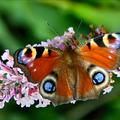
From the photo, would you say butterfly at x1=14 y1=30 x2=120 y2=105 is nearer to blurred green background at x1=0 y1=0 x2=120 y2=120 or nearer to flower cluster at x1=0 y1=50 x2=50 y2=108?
flower cluster at x1=0 y1=50 x2=50 y2=108

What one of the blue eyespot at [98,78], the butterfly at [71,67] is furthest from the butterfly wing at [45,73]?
the blue eyespot at [98,78]

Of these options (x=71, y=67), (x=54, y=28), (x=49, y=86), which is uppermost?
(x=54, y=28)

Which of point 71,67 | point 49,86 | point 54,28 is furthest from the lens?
point 54,28

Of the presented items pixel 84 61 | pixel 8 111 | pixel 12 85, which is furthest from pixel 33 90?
pixel 8 111

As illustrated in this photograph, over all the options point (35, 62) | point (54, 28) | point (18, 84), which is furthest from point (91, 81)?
point (54, 28)

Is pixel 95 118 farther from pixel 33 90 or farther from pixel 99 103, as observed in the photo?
pixel 33 90

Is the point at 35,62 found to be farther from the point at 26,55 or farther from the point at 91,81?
the point at 91,81
